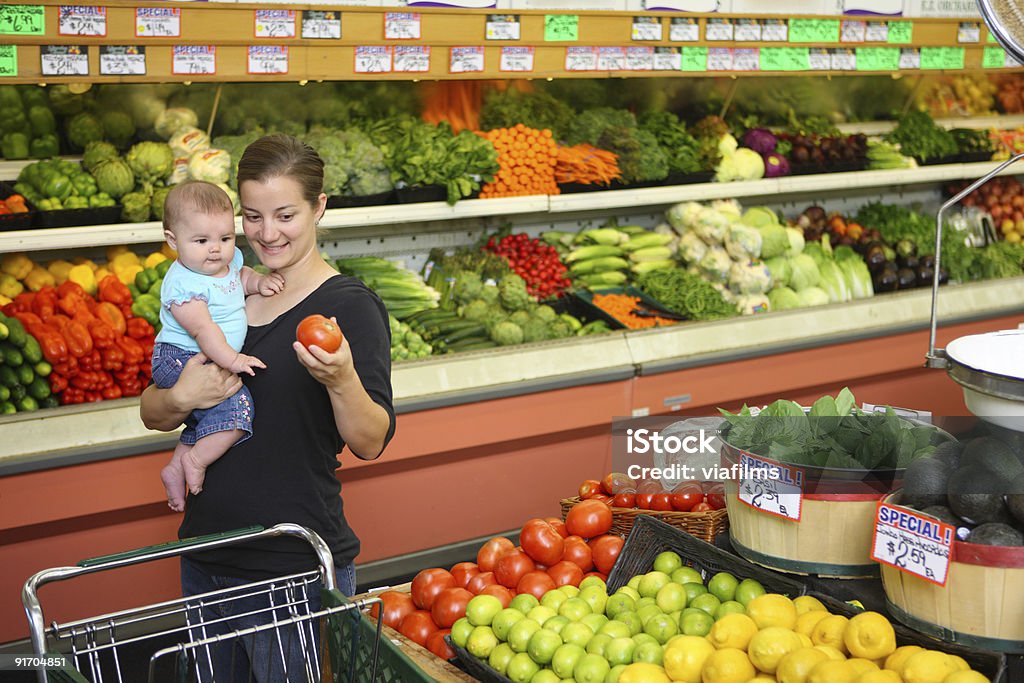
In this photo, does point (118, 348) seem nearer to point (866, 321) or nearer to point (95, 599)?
point (95, 599)

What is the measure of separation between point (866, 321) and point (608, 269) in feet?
4.83

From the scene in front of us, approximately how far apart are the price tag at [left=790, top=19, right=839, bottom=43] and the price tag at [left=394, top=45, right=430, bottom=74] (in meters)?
2.18

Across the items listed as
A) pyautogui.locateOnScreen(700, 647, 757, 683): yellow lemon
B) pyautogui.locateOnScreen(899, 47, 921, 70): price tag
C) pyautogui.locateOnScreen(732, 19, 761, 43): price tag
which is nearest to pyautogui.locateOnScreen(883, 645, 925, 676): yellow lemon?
pyautogui.locateOnScreen(700, 647, 757, 683): yellow lemon

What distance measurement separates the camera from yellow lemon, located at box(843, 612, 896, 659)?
6.14 feet

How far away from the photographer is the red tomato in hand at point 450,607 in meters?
2.42

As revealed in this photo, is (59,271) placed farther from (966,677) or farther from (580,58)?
(966,677)

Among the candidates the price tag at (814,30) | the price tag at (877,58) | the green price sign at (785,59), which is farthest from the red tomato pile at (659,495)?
the price tag at (877,58)

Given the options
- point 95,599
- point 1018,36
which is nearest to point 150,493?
point 95,599

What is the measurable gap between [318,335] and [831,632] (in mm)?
1124

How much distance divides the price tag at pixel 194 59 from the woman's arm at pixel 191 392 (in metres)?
1.86

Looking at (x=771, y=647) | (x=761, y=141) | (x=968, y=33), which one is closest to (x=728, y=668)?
(x=771, y=647)

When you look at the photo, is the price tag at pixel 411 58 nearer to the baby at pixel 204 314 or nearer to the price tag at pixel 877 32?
the baby at pixel 204 314

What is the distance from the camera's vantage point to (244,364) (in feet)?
7.77

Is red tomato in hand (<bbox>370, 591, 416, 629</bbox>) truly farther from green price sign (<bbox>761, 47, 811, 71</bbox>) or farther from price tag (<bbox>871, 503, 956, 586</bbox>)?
green price sign (<bbox>761, 47, 811, 71</bbox>)
